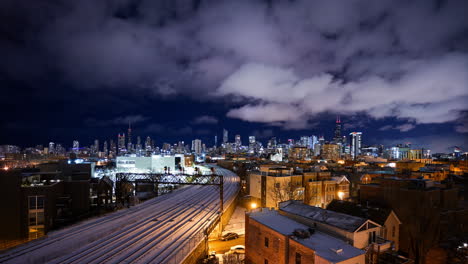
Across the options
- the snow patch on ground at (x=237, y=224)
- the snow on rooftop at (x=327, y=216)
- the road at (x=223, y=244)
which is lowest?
the snow patch on ground at (x=237, y=224)

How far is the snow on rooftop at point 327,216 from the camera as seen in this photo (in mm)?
16078

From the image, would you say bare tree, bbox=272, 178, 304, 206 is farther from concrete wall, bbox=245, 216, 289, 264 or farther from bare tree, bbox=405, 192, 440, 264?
concrete wall, bbox=245, 216, 289, 264

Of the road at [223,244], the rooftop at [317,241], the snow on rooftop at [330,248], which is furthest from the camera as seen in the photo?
the road at [223,244]

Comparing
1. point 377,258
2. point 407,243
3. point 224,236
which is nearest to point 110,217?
point 224,236

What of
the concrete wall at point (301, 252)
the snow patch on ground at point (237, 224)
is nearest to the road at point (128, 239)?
the snow patch on ground at point (237, 224)

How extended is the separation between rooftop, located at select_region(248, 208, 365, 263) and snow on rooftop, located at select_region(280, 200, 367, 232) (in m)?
1.01

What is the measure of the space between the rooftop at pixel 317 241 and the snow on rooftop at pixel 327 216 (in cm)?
101

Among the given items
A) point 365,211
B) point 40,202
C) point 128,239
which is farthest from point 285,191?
point 40,202

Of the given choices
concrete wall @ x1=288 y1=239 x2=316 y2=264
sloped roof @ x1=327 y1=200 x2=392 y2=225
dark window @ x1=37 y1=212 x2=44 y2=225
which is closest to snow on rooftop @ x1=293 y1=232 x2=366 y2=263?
concrete wall @ x1=288 y1=239 x2=316 y2=264

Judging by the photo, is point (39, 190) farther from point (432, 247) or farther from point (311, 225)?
point (432, 247)

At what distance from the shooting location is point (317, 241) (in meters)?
15.0

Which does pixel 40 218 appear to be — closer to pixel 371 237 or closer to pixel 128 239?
pixel 128 239

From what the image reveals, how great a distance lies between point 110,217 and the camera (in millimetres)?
24922

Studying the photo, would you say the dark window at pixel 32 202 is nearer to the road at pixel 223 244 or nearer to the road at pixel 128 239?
the road at pixel 128 239
